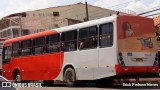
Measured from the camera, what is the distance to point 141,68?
15.1 m

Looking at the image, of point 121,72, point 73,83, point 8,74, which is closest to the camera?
point 121,72

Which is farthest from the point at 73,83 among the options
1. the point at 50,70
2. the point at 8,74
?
the point at 8,74

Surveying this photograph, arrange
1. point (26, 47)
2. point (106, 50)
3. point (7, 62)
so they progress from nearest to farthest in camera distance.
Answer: point (106, 50)
point (26, 47)
point (7, 62)

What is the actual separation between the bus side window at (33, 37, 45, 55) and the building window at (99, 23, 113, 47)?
15.4ft

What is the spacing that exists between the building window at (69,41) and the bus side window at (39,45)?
1.85 m

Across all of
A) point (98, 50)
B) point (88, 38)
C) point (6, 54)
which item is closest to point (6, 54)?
point (6, 54)

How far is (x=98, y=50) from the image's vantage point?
1548 cm

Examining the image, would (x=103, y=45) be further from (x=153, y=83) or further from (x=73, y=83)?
(x=153, y=83)

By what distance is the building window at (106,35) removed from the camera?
14969 mm

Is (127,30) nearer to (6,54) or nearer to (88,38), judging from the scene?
(88,38)

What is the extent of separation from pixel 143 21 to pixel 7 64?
1056 centimetres

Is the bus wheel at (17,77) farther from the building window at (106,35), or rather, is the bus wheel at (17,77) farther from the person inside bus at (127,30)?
the person inside bus at (127,30)

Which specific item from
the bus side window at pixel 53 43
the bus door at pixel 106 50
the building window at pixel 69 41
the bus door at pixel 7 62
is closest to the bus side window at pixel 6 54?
the bus door at pixel 7 62

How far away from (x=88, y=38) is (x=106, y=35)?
1.20 m
